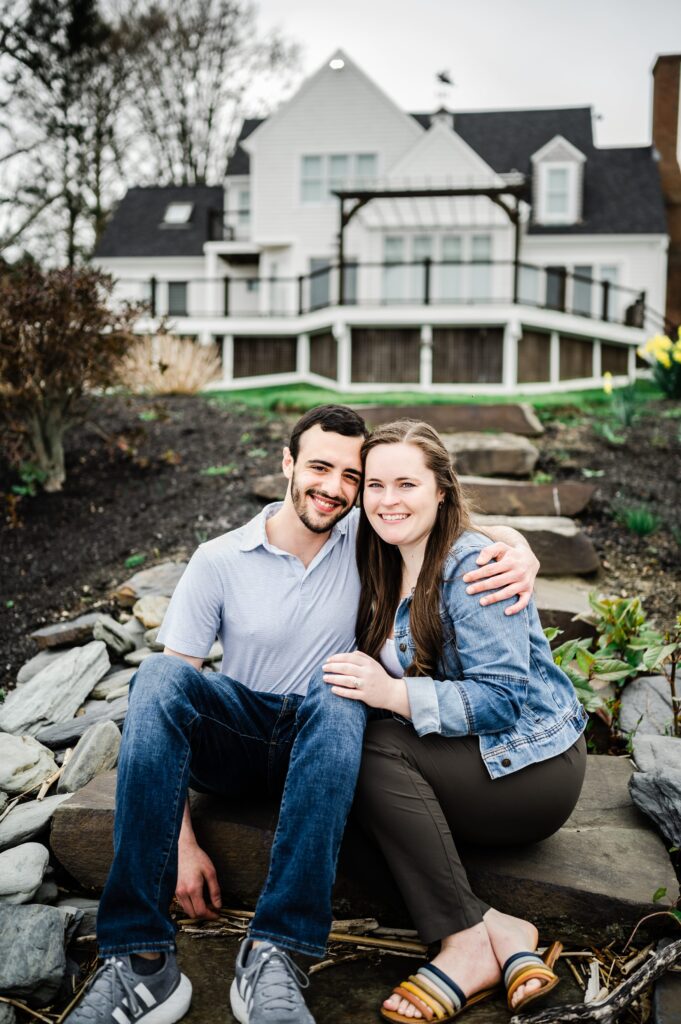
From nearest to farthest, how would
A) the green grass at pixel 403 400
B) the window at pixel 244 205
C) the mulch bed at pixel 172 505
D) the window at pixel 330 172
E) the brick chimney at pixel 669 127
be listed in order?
the mulch bed at pixel 172 505 → the green grass at pixel 403 400 → the window at pixel 330 172 → the brick chimney at pixel 669 127 → the window at pixel 244 205

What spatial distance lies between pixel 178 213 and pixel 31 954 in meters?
22.8

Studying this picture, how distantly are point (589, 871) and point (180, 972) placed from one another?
1.10 meters

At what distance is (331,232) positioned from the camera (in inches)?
758

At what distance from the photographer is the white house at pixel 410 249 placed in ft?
49.3

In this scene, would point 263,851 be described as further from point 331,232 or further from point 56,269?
point 331,232

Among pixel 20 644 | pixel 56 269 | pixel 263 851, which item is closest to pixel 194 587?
pixel 263 851

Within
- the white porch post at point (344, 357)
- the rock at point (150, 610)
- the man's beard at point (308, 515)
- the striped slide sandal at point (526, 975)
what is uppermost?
the white porch post at point (344, 357)

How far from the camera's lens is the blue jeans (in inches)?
79.3

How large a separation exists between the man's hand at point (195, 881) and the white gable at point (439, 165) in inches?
671

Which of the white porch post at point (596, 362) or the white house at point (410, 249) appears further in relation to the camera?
the white porch post at point (596, 362)

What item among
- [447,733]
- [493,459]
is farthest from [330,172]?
[447,733]

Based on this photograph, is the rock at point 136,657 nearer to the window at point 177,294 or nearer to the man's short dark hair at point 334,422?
the man's short dark hair at point 334,422

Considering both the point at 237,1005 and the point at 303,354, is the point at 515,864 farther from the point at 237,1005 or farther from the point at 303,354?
the point at 303,354

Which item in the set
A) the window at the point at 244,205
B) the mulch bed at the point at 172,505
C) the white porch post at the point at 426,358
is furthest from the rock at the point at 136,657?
the window at the point at 244,205
